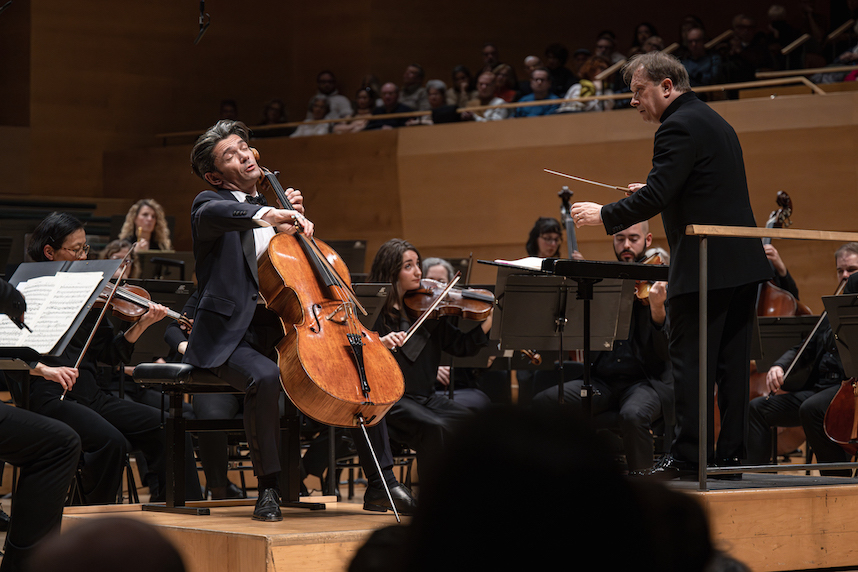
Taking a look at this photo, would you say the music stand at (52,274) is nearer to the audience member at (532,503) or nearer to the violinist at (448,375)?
the violinist at (448,375)

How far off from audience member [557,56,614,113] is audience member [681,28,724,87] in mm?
741

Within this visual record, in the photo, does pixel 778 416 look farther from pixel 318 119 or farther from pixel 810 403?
pixel 318 119

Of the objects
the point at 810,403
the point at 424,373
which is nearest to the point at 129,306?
the point at 424,373

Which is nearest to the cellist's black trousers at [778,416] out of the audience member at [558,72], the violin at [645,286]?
the violin at [645,286]

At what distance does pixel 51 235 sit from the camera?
377cm

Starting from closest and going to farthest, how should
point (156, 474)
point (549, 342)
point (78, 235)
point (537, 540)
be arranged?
point (537, 540) < point (78, 235) < point (549, 342) < point (156, 474)

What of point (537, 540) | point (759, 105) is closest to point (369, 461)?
point (537, 540)

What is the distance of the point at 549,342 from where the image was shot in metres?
4.12

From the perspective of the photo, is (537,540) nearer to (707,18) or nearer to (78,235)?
(78,235)

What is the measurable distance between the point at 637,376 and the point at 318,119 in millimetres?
6189

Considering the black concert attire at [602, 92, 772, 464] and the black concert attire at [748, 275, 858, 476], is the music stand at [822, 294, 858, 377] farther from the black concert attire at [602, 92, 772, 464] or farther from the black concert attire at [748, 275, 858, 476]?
the black concert attire at [602, 92, 772, 464]

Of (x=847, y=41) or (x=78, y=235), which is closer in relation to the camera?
(x=78, y=235)

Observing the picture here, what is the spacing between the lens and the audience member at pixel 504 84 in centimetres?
920

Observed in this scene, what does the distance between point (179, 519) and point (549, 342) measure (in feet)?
5.79
